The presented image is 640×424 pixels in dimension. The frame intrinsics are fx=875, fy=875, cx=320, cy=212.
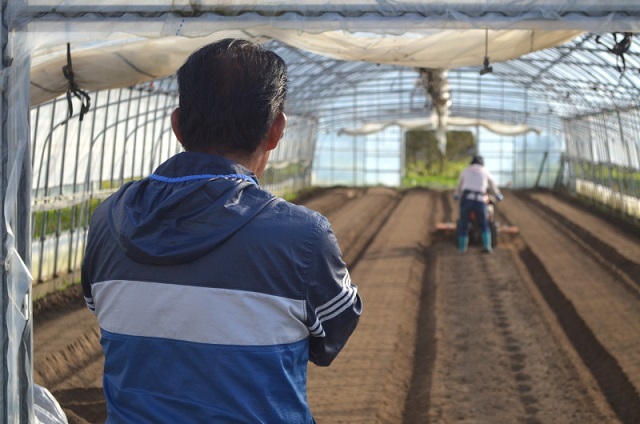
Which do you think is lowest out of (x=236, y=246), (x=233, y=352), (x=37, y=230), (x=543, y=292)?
(x=543, y=292)

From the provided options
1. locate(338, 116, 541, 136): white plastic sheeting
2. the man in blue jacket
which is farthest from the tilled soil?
locate(338, 116, 541, 136): white plastic sheeting

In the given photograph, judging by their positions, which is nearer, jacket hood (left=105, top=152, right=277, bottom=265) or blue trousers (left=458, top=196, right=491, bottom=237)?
jacket hood (left=105, top=152, right=277, bottom=265)

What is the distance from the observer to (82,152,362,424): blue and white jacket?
1930mm

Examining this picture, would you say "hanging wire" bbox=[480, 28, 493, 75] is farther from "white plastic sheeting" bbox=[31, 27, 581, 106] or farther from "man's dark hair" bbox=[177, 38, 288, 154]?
"man's dark hair" bbox=[177, 38, 288, 154]

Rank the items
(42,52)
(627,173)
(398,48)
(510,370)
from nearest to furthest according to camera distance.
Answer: (42,52), (398,48), (510,370), (627,173)

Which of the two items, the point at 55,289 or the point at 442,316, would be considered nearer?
the point at 442,316

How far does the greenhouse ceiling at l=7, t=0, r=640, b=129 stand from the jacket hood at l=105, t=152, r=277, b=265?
1.61m

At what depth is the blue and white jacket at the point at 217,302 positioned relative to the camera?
1930 mm

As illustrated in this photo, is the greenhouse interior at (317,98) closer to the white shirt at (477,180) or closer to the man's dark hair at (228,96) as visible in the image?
the man's dark hair at (228,96)

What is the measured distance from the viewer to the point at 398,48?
533 centimetres

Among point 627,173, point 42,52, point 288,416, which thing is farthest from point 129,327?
point 627,173

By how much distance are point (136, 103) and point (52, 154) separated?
3701mm

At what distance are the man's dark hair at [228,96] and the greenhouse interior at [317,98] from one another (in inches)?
59.4

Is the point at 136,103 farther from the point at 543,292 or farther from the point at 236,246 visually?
the point at 236,246
